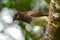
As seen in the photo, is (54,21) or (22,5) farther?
(22,5)

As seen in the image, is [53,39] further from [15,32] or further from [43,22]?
[15,32]

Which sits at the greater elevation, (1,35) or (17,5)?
(17,5)

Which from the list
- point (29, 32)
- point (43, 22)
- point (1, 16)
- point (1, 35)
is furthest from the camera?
point (1, 16)

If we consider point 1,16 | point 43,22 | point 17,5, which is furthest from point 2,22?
point 43,22

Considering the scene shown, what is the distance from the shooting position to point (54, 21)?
0.80 m

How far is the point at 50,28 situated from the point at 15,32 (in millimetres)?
648

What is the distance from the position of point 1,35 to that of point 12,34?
7cm

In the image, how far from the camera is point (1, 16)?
156 centimetres

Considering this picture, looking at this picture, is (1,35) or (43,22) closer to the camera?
(43,22)

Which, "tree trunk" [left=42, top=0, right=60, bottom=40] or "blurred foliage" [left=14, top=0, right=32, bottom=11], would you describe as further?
"blurred foliage" [left=14, top=0, right=32, bottom=11]

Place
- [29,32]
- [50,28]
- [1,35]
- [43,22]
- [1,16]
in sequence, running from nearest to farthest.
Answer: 1. [50,28]
2. [43,22]
3. [29,32]
4. [1,35]
5. [1,16]

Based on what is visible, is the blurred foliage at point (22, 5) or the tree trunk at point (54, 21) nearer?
the tree trunk at point (54, 21)

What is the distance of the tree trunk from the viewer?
769 mm

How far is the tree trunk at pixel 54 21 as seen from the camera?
2.52 feet
